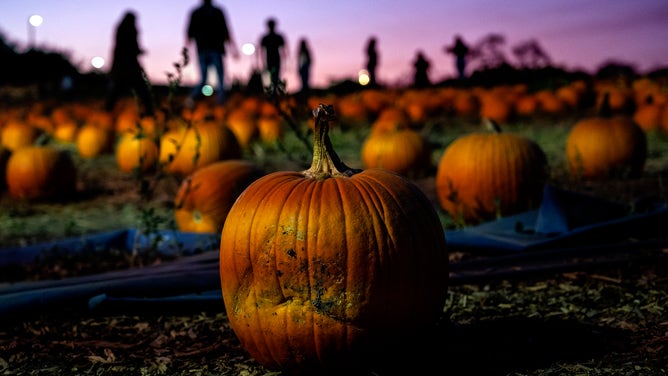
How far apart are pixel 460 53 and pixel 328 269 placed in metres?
19.7

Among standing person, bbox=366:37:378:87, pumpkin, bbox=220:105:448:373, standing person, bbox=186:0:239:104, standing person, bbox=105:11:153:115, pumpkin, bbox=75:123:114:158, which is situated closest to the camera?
pumpkin, bbox=220:105:448:373

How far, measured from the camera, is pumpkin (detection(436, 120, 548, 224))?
521 centimetres

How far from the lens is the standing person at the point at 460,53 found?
2106 centimetres

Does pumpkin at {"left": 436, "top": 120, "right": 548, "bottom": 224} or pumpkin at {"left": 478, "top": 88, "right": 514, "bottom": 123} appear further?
pumpkin at {"left": 478, "top": 88, "right": 514, "bottom": 123}

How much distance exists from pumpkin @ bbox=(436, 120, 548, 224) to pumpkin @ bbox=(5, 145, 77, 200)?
4191mm

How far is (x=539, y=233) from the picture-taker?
428 centimetres

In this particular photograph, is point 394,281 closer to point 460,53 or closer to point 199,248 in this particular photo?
point 199,248

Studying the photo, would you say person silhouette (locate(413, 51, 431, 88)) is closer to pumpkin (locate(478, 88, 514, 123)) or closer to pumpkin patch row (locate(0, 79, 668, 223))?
pumpkin patch row (locate(0, 79, 668, 223))

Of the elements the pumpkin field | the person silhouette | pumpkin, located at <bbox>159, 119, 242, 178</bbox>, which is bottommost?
the pumpkin field

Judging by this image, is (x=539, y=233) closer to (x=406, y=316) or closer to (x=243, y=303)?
(x=406, y=316)

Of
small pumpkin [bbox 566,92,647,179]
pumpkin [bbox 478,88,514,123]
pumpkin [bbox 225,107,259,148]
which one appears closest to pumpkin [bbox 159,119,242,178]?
pumpkin [bbox 225,107,259,148]

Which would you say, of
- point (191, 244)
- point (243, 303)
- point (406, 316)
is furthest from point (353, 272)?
point (191, 244)

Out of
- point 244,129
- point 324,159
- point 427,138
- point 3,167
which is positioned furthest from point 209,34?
point 324,159

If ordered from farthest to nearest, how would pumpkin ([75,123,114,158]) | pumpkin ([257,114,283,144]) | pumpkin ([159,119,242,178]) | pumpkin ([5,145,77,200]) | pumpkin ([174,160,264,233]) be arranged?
pumpkin ([257,114,283,144]) < pumpkin ([75,123,114,158]) < pumpkin ([5,145,77,200]) < pumpkin ([159,119,242,178]) < pumpkin ([174,160,264,233])
